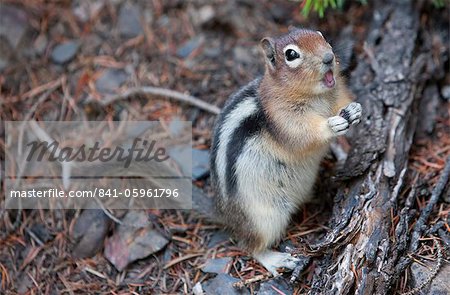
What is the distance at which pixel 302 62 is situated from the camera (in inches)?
126

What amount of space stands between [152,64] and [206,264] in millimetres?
1858

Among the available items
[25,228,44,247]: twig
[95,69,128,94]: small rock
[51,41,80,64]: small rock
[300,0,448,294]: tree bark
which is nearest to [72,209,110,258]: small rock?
[25,228,44,247]: twig

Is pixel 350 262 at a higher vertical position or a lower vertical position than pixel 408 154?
lower

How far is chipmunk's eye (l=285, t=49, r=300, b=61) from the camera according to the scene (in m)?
3.21

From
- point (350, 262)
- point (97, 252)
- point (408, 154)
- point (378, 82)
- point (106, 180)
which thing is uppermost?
point (378, 82)

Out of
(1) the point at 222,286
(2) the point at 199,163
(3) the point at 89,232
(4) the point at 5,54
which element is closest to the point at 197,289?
(1) the point at 222,286

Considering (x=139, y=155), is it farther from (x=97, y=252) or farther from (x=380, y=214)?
(x=380, y=214)

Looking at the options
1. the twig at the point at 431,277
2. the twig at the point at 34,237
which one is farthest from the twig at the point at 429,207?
the twig at the point at 34,237

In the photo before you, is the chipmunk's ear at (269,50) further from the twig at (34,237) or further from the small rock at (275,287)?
the twig at (34,237)

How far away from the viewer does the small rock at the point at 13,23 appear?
15.9 ft

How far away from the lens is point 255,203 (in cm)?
351

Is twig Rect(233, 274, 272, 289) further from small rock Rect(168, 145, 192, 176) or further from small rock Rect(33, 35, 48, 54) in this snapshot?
small rock Rect(33, 35, 48, 54)

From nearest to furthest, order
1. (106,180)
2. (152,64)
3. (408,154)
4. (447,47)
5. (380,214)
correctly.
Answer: (380,214), (408,154), (106,180), (447,47), (152,64)

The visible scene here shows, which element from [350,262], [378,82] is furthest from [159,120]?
[350,262]
